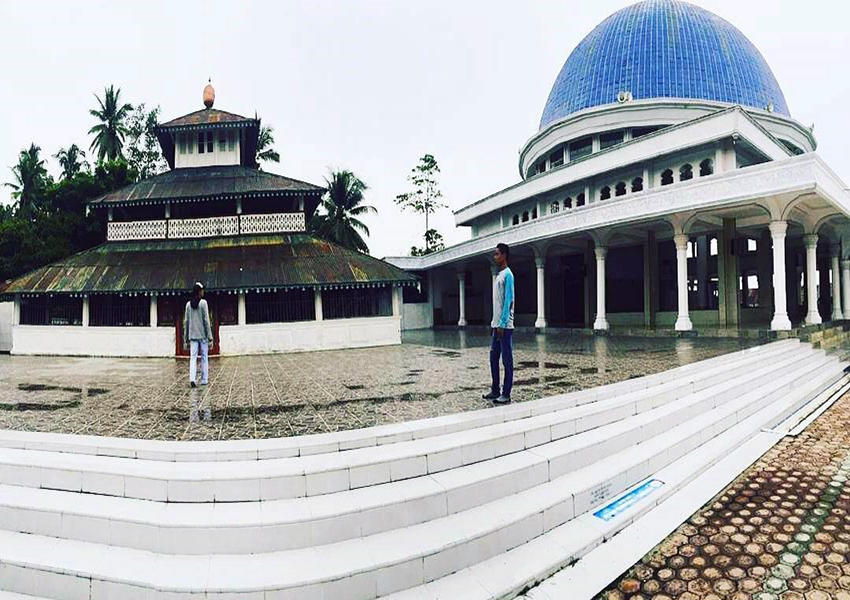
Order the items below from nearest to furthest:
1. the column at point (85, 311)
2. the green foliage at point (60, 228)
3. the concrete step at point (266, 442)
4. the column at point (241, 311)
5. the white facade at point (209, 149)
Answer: the concrete step at point (266, 442)
the column at point (241, 311)
the column at point (85, 311)
the white facade at point (209, 149)
the green foliage at point (60, 228)

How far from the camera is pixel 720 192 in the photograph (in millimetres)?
14719

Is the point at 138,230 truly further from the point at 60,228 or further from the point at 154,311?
the point at 60,228

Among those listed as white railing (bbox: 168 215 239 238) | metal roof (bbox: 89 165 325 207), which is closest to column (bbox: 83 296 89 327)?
white railing (bbox: 168 215 239 238)

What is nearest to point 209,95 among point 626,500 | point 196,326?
point 196,326

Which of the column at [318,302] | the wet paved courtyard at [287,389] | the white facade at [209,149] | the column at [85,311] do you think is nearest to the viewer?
the wet paved courtyard at [287,389]

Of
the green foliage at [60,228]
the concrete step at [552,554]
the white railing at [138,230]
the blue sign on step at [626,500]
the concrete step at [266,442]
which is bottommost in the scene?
the concrete step at [552,554]

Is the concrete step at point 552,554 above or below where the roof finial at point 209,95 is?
below

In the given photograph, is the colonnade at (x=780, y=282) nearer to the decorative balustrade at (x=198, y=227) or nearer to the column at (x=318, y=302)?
the column at (x=318, y=302)

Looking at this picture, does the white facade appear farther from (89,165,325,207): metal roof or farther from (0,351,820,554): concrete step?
(0,351,820,554): concrete step

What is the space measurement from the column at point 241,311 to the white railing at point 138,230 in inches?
223

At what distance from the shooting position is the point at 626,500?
14.4 feet

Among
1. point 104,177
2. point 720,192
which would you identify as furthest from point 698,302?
point 104,177

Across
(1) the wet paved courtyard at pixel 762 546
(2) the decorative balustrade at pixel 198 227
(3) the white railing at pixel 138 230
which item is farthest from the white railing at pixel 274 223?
(1) the wet paved courtyard at pixel 762 546

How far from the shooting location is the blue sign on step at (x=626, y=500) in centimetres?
411
